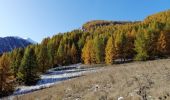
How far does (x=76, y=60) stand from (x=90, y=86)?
97.2 meters

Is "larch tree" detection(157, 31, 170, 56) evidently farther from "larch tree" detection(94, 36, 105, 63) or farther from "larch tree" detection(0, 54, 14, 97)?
"larch tree" detection(0, 54, 14, 97)

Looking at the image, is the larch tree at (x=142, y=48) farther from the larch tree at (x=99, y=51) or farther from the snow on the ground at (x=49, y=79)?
the larch tree at (x=99, y=51)

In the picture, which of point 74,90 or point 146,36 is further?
point 146,36

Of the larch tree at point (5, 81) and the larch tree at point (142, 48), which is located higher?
the larch tree at point (142, 48)

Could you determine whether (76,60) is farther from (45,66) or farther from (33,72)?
(33,72)

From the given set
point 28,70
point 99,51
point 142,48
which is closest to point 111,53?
point 99,51

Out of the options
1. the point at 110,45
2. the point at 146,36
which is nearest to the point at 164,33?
the point at 146,36

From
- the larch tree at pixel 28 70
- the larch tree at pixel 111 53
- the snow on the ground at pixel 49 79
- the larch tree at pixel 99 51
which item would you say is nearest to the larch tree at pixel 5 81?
the snow on the ground at pixel 49 79

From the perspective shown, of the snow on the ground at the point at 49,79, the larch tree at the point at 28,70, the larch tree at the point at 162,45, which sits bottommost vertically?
the snow on the ground at the point at 49,79

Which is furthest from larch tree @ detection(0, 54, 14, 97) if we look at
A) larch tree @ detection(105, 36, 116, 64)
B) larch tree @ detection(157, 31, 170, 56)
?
larch tree @ detection(157, 31, 170, 56)

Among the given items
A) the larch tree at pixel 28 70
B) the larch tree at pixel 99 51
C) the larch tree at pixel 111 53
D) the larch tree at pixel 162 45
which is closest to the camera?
the larch tree at pixel 28 70

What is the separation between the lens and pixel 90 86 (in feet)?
115

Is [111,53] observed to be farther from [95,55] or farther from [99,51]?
[95,55]

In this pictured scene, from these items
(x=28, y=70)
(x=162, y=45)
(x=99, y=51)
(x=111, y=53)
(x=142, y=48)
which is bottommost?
(x=28, y=70)
